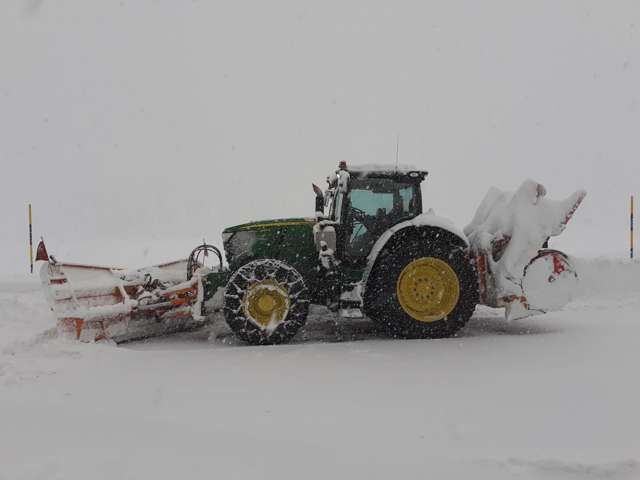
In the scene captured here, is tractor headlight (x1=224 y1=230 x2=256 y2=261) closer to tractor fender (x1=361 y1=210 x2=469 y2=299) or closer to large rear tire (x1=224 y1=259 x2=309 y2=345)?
large rear tire (x1=224 y1=259 x2=309 y2=345)

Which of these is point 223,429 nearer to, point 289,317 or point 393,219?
point 289,317

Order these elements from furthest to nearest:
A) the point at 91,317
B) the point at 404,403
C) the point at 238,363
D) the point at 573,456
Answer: the point at 91,317
the point at 238,363
the point at 404,403
the point at 573,456

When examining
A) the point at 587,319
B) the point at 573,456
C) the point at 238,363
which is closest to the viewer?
the point at 573,456

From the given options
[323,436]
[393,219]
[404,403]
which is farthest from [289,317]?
[323,436]

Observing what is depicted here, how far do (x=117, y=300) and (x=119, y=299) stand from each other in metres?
0.02

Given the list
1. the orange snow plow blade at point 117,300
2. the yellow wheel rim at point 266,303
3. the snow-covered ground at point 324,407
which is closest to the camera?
the snow-covered ground at point 324,407

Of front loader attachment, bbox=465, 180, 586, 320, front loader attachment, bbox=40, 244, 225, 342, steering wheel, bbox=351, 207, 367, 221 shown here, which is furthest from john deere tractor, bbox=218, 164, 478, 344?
front loader attachment, bbox=40, 244, 225, 342

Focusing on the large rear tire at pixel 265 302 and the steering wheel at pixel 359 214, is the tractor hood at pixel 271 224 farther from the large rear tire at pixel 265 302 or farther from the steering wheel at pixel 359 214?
the large rear tire at pixel 265 302

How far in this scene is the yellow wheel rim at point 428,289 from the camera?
571cm

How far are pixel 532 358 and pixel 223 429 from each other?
8.76 ft

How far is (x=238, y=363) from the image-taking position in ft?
15.5

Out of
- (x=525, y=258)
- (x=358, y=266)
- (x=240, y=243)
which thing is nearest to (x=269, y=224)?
(x=240, y=243)

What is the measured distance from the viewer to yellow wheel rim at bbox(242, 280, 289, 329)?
5449mm

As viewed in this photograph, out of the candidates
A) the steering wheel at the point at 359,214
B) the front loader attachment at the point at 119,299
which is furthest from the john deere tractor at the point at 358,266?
the front loader attachment at the point at 119,299
